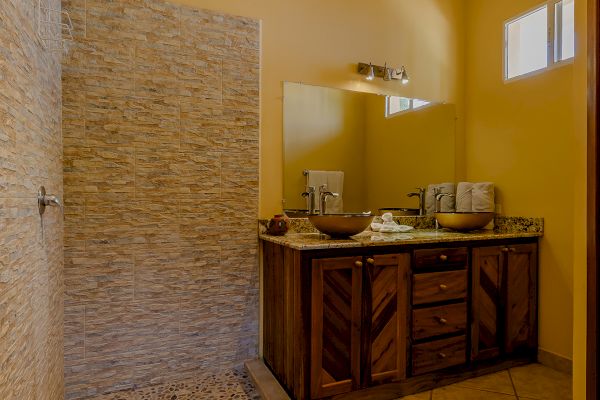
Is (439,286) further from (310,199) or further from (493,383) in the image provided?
(310,199)

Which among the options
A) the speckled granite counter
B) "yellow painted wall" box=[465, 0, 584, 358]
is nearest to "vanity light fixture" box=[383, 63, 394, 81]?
"yellow painted wall" box=[465, 0, 584, 358]

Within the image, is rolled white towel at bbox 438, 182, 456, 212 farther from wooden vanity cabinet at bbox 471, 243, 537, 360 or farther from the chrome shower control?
the chrome shower control

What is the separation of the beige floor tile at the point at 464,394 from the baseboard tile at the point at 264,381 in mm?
908

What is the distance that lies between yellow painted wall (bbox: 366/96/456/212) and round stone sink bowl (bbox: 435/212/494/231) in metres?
0.33

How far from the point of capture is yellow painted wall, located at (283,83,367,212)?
2482 mm

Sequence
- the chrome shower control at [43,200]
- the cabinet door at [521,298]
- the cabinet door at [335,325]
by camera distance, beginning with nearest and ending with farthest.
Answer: the chrome shower control at [43,200] → the cabinet door at [335,325] → the cabinet door at [521,298]

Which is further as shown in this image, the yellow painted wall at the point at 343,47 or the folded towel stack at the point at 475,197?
the folded towel stack at the point at 475,197

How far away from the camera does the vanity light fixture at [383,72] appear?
8.89 feet

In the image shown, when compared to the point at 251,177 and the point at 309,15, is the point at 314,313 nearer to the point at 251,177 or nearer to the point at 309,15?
the point at 251,177

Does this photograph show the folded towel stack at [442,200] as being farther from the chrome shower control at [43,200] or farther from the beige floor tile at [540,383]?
the chrome shower control at [43,200]

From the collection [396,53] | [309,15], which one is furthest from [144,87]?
[396,53]

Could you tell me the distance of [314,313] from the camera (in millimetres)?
1805

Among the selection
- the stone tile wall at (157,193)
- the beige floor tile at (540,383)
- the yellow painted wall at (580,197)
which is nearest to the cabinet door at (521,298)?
the beige floor tile at (540,383)

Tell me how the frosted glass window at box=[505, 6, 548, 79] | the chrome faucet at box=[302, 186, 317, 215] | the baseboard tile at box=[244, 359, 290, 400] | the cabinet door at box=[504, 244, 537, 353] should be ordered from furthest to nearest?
Result: the frosted glass window at box=[505, 6, 548, 79]
the chrome faucet at box=[302, 186, 317, 215]
the cabinet door at box=[504, 244, 537, 353]
the baseboard tile at box=[244, 359, 290, 400]
